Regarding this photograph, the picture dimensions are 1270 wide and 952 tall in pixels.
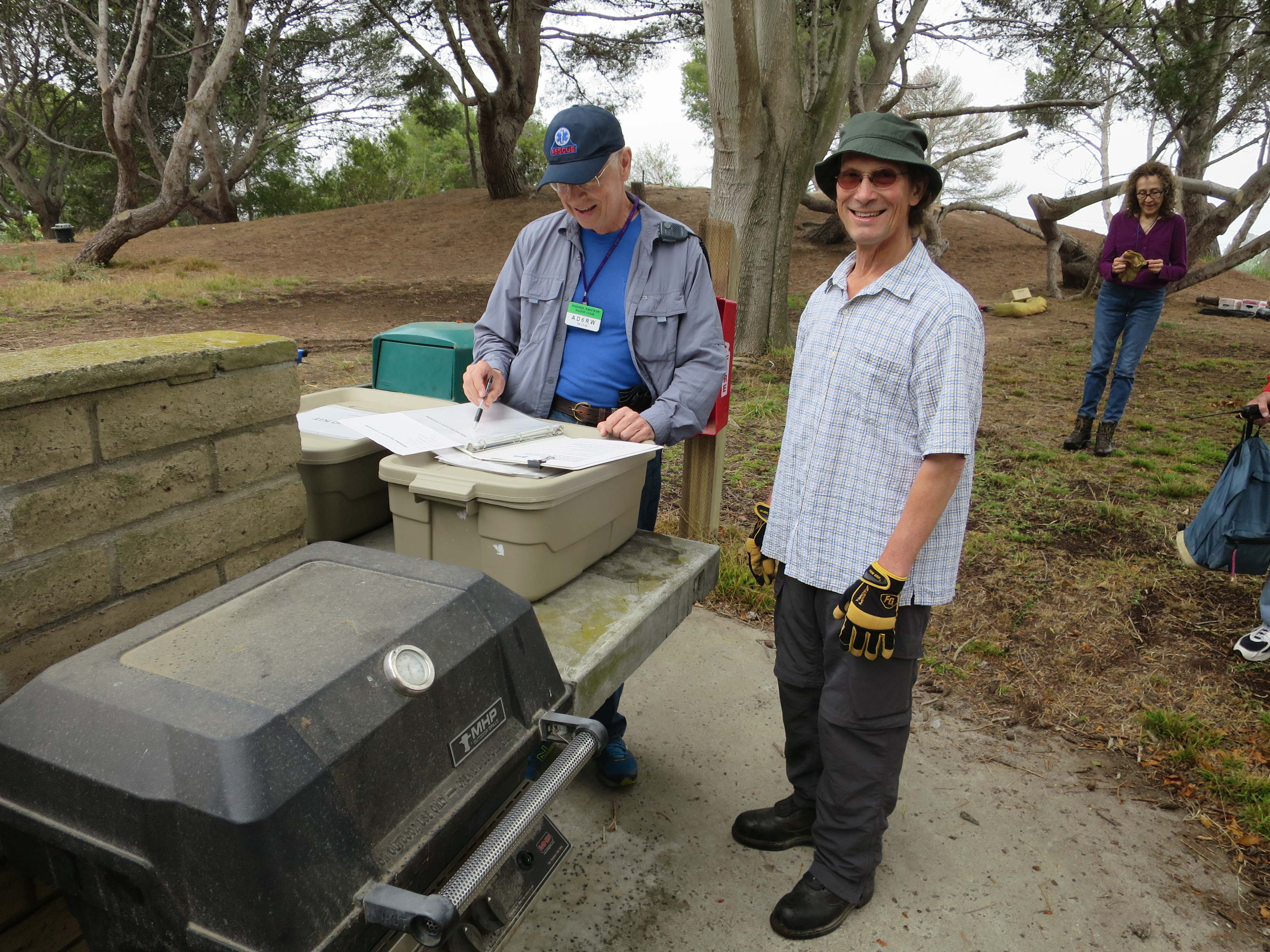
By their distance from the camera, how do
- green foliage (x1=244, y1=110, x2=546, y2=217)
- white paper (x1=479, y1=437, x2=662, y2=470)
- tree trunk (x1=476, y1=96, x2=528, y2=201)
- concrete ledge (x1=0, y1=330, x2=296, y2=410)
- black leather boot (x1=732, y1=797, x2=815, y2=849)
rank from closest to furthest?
concrete ledge (x1=0, y1=330, x2=296, y2=410) < white paper (x1=479, y1=437, x2=662, y2=470) < black leather boot (x1=732, y1=797, x2=815, y2=849) < tree trunk (x1=476, y1=96, x2=528, y2=201) < green foliage (x1=244, y1=110, x2=546, y2=217)

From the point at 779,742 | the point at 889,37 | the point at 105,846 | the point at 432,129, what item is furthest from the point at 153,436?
the point at 432,129

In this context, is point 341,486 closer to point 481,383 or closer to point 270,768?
point 481,383

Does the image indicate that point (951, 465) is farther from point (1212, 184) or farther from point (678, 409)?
point (1212, 184)

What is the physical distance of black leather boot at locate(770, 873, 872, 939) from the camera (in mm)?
2094

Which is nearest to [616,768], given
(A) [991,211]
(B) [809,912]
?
(B) [809,912]

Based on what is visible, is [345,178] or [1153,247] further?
[345,178]

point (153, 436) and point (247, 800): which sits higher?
point (153, 436)

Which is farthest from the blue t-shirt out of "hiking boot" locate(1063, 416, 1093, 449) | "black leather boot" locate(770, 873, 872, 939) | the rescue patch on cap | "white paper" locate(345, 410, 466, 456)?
"hiking boot" locate(1063, 416, 1093, 449)

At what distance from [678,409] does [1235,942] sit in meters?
2.03

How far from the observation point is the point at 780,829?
2416mm

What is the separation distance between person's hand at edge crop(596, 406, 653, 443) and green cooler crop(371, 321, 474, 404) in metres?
0.71

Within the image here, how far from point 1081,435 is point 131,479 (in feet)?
20.3

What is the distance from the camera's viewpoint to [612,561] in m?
2.21

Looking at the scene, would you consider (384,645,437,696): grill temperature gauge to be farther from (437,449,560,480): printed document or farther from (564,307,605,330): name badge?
(564,307,605,330): name badge
